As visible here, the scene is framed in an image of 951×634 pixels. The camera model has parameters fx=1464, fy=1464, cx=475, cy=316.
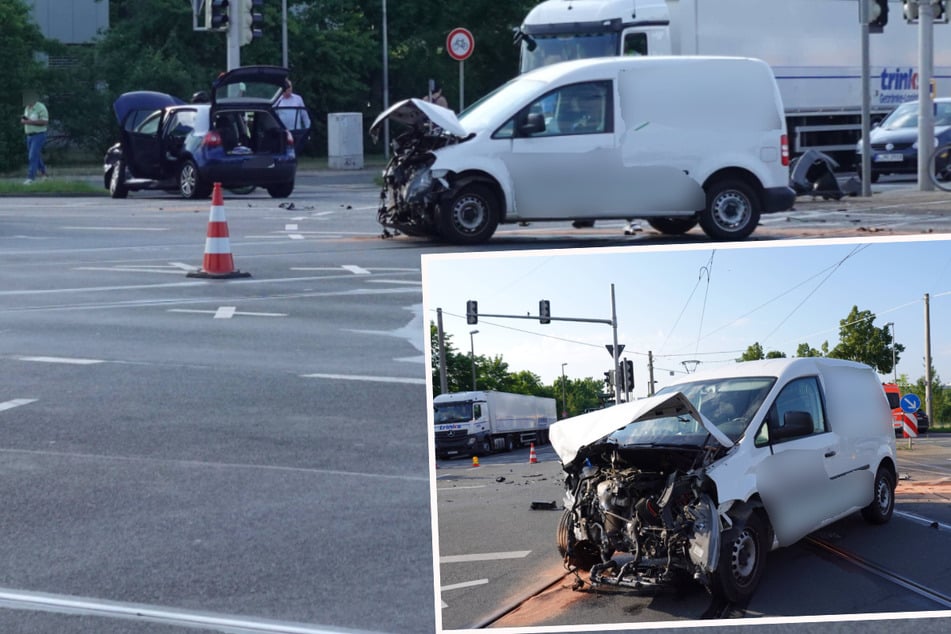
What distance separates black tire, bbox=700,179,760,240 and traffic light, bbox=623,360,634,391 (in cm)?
1269

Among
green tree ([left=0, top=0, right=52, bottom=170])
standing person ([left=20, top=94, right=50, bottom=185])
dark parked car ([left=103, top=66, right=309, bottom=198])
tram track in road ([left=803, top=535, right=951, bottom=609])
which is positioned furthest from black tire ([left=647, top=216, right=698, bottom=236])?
green tree ([left=0, top=0, right=52, bottom=170])

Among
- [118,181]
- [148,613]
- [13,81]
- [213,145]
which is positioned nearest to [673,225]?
[213,145]

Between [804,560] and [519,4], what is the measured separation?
51138mm

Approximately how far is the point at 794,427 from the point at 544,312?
596 mm

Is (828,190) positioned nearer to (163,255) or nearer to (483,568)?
(163,255)

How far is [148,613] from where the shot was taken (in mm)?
5094

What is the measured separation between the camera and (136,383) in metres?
9.33

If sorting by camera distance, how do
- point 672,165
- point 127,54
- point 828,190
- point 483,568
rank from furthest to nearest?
point 127,54 → point 828,190 → point 672,165 → point 483,568

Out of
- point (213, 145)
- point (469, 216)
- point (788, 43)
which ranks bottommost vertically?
point (469, 216)

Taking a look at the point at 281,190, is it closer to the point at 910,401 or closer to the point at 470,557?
the point at 470,557

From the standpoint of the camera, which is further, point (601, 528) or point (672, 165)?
point (672, 165)

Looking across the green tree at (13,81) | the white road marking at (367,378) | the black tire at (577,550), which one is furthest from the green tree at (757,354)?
the green tree at (13,81)

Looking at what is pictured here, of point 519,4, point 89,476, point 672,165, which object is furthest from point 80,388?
point 519,4

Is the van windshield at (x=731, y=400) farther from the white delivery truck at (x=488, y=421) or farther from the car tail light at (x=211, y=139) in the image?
the car tail light at (x=211, y=139)
